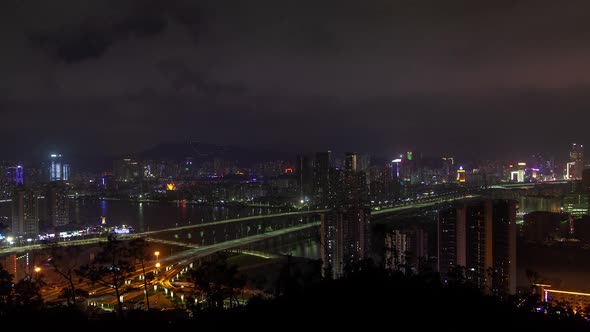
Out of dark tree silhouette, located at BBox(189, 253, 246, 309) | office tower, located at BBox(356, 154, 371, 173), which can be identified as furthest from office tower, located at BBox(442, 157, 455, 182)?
dark tree silhouette, located at BBox(189, 253, 246, 309)

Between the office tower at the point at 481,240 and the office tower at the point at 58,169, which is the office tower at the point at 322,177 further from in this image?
the office tower at the point at 58,169

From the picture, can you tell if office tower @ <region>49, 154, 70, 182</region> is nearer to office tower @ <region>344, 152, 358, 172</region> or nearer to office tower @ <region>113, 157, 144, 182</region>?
office tower @ <region>113, 157, 144, 182</region>

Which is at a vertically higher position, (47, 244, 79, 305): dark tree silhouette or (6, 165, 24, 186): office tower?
(6, 165, 24, 186): office tower

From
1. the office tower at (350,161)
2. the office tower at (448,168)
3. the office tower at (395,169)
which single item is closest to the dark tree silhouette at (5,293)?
the office tower at (350,161)

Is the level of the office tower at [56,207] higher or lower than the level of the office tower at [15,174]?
lower

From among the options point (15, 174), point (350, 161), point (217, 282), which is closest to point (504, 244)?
point (217, 282)

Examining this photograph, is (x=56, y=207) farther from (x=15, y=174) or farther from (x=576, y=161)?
(x=576, y=161)
